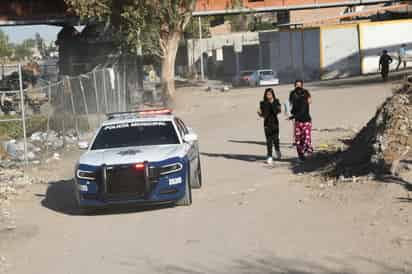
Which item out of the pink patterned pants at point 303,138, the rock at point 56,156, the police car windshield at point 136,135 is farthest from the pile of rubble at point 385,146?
the rock at point 56,156

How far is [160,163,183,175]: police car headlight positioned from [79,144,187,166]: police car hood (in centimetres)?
14

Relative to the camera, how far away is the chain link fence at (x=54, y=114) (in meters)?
21.4

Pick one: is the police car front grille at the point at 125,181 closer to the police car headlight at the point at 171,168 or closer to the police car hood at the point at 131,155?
the police car hood at the point at 131,155

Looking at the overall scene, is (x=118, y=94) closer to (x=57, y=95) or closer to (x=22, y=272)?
(x=57, y=95)

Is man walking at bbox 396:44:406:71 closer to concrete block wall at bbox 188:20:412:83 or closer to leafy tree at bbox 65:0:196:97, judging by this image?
concrete block wall at bbox 188:20:412:83

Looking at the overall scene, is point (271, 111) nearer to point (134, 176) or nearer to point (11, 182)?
point (11, 182)

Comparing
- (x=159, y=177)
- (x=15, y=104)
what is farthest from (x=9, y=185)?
(x=15, y=104)

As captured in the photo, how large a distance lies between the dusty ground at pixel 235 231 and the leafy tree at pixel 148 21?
2870 cm

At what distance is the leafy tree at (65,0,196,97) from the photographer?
45.6 metres

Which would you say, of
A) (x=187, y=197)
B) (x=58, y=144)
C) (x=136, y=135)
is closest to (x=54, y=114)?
(x=58, y=144)

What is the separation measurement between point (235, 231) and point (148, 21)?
3626cm

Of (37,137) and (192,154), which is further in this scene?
(37,137)

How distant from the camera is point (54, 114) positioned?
25.0 metres

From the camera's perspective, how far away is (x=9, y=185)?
16.8m
